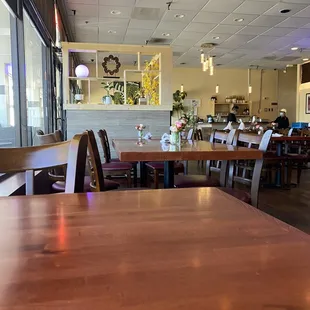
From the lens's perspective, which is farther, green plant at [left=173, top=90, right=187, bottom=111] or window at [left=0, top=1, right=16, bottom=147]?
green plant at [left=173, top=90, right=187, bottom=111]

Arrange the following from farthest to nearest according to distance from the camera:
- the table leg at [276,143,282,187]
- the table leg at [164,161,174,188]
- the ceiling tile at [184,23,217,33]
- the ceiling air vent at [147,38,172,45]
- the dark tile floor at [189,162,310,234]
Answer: the ceiling air vent at [147,38,172,45] < the ceiling tile at [184,23,217,33] < the table leg at [276,143,282,187] < the dark tile floor at [189,162,310,234] < the table leg at [164,161,174,188]

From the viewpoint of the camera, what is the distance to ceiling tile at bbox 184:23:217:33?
7758 mm

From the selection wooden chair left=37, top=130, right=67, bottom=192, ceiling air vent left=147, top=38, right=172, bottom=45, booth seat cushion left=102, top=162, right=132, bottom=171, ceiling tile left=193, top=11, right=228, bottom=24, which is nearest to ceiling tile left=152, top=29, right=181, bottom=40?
ceiling air vent left=147, top=38, right=172, bottom=45

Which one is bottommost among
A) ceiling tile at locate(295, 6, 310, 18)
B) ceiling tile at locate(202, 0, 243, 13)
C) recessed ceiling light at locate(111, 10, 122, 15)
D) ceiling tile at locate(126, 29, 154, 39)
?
ceiling tile at locate(295, 6, 310, 18)

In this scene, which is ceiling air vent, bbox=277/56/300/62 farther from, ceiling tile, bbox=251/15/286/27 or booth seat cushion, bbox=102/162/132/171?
booth seat cushion, bbox=102/162/132/171

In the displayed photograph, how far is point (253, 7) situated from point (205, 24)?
1.38 meters

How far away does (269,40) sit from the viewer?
360 inches

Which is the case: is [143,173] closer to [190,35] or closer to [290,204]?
[290,204]

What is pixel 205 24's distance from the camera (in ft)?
25.2

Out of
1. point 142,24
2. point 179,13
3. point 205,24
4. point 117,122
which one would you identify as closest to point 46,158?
point 117,122

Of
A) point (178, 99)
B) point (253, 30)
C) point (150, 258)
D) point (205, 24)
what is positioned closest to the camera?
point (150, 258)

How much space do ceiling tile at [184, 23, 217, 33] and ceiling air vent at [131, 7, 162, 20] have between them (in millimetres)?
959

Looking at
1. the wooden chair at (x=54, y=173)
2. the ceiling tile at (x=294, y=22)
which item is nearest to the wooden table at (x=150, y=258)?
the wooden chair at (x=54, y=173)

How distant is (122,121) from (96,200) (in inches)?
211
